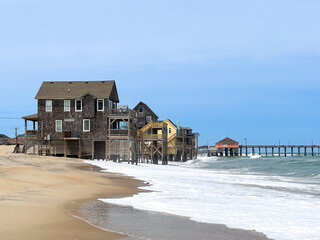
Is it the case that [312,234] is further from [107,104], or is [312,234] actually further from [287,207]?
[107,104]

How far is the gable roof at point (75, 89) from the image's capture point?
49031 mm

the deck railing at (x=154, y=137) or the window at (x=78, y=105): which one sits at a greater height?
the window at (x=78, y=105)

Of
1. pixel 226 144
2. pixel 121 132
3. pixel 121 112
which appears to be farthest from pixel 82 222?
pixel 226 144

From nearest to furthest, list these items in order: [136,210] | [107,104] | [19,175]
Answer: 1. [136,210]
2. [19,175]
3. [107,104]

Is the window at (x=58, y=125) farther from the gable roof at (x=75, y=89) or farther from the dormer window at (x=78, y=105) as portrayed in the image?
the gable roof at (x=75, y=89)

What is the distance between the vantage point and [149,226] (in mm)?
7422

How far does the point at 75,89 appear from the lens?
164 ft

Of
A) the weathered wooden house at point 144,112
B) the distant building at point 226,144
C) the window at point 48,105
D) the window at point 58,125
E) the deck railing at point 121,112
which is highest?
the weathered wooden house at point 144,112

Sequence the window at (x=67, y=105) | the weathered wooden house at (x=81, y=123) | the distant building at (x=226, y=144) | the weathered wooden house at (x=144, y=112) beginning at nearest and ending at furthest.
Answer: the weathered wooden house at (x=81, y=123) → the window at (x=67, y=105) → the weathered wooden house at (x=144, y=112) → the distant building at (x=226, y=144)

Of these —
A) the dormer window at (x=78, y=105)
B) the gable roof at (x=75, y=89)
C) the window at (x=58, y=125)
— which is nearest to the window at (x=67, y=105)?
the gable roof at (x=75, y=89)

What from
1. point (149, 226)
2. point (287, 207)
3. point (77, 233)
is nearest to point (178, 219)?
point (149, 226)

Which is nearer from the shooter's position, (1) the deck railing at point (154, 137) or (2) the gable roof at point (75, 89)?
(2) the gable roof at point (75, 89)

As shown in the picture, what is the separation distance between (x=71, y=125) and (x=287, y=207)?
4052cm

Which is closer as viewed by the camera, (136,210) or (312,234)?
(312,234)
